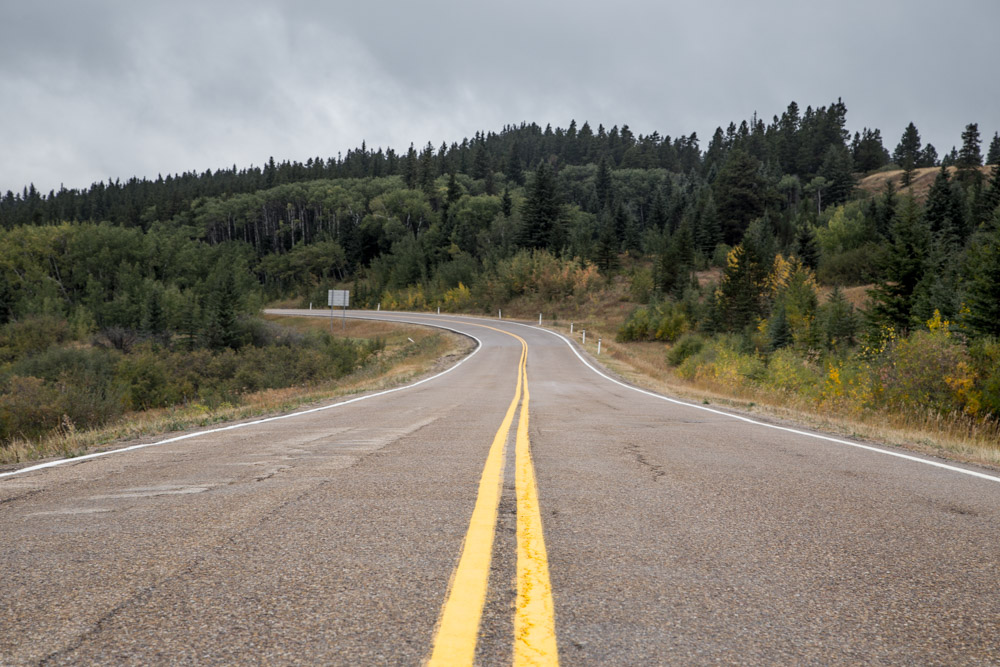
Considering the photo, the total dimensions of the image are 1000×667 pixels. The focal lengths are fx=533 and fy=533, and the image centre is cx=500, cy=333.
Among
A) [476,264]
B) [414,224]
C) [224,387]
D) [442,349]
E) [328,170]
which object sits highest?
[328,170]

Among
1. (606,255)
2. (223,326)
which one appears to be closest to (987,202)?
(606,255)

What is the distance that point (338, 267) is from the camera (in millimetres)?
92938

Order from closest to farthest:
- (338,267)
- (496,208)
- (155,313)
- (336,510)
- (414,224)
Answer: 1. (336,510)
2. (155,313)
3. (496,208)
4. (338,267)
5. (414,224)

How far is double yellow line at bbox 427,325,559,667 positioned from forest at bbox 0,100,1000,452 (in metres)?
11.5

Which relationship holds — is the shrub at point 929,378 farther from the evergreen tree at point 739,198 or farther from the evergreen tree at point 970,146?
the evergreen tree at point 970,146

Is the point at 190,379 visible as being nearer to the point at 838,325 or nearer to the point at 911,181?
the point at 838,325

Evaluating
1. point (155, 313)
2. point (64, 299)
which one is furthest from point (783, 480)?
point (64, 299)

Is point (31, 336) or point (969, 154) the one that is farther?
point (969, 154)

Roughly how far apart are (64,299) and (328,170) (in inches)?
3266

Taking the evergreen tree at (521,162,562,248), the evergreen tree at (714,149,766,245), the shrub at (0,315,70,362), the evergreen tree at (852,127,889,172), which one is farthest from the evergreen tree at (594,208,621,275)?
the evergreen tree at (852,127,889,172)

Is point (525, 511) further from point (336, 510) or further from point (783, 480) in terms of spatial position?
point (783, 480)

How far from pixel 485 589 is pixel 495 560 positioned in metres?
0.31

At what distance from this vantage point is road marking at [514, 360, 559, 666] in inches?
69.6

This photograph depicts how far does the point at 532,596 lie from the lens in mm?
2148
